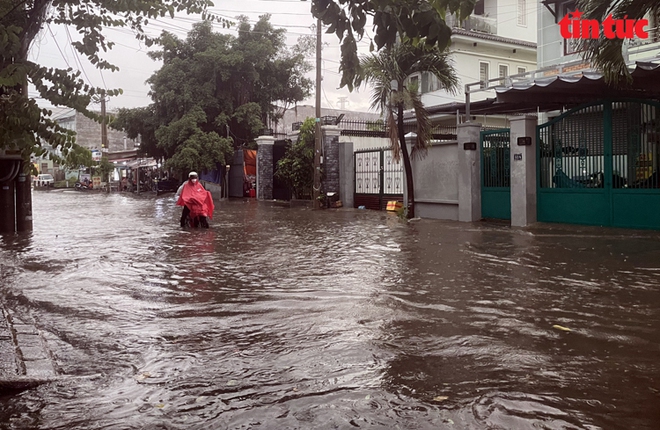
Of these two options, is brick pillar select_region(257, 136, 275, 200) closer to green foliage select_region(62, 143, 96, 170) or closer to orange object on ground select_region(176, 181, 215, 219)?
orange object on ground select_region(176, 181, 215, 219)

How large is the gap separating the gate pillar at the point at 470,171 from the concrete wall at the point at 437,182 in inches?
18.0

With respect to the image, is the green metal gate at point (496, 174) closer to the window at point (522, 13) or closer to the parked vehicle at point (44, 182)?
the window at point (522, 13)

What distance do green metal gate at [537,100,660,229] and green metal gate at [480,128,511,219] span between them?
994 mm

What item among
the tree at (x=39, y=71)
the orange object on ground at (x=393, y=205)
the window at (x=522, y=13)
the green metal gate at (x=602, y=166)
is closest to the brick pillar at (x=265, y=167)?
the orange object on ground at (x=393, y=205)

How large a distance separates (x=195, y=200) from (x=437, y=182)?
6.69m

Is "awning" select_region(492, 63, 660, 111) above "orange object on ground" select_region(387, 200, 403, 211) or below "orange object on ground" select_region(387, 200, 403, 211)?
above

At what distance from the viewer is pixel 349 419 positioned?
3.55m

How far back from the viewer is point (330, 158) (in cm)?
2575

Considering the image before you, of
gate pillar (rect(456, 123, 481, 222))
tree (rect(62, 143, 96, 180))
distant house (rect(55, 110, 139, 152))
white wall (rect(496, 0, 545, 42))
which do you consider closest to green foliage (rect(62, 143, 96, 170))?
tree (rect(62, 143, 96, 180))

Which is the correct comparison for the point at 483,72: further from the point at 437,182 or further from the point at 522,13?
the point at 437,182

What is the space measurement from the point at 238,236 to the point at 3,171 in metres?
5.38

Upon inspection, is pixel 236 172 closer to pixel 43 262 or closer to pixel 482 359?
pixel 43 262

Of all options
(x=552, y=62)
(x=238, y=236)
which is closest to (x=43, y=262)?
(x=238, y=236)

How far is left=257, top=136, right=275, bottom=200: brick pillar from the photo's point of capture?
32406mm
